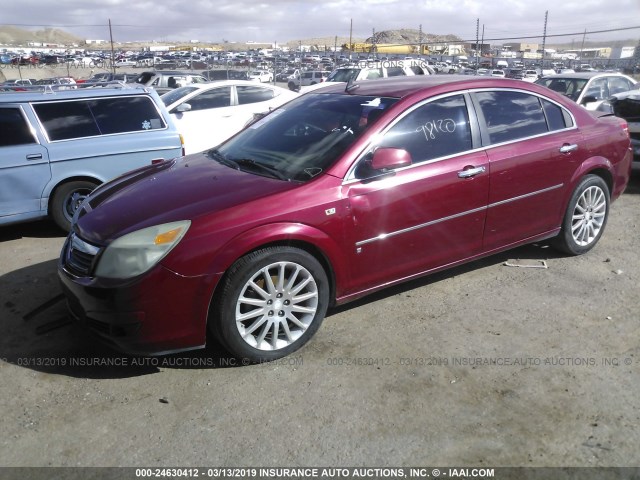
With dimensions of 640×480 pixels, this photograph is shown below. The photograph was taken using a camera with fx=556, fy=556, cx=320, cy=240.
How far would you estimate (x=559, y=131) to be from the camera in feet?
15.4

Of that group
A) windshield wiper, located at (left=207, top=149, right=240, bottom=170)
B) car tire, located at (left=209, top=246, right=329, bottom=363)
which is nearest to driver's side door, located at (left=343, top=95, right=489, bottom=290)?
car tire, located at (left=209, top=246, right=329, bottom=363)

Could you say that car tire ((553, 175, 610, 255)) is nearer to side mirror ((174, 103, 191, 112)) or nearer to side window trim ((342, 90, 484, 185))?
side window trim ((342, 90, 484, 185))

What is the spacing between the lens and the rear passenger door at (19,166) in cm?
575

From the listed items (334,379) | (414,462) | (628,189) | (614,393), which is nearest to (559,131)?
(614,393)

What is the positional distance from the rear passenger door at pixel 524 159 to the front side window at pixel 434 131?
0.63 ft

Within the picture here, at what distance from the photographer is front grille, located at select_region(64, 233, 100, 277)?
3.25 metres

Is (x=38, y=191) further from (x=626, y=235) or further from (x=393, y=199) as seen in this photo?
(x=626, y=235)

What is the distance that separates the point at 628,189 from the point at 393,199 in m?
5.70

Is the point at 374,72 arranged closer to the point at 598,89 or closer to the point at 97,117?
the point at 598,89

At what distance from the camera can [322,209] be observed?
11.4 ft

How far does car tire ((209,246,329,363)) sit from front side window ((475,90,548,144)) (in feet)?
6.17

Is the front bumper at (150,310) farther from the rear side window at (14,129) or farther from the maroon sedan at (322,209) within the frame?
the rear side window at (14,129)

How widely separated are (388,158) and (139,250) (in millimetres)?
1619

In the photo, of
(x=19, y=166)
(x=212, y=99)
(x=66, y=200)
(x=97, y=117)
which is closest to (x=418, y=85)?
(x=97, y=117)
